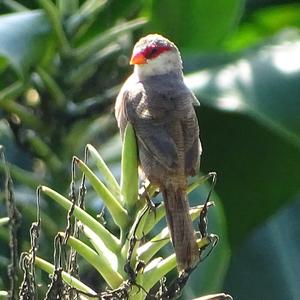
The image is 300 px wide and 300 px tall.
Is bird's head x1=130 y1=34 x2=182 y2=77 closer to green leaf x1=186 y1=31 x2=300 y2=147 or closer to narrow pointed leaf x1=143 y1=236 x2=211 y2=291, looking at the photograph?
green leaf x1=186 y1=31 x2=300 y2=147

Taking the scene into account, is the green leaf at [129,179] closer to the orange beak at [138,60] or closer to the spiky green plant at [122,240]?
the spiky green plant at [122,240]

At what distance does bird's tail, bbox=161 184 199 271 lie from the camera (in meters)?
1.44

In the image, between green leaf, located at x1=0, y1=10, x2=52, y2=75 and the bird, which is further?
green leaf, located at x1=0, y1=10, x2=52, y2=75

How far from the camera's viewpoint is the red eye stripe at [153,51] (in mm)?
2076

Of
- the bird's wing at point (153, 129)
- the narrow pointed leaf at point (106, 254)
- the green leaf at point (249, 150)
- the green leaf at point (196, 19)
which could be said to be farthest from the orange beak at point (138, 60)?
the green leaf at point (196, 19)

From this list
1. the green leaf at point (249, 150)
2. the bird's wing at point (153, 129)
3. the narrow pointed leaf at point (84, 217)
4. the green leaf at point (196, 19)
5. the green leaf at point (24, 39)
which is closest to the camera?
the narrow pointed leaf at point (84, 217)

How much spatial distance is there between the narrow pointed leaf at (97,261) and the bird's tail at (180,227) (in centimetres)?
8

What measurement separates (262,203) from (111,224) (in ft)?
1.45

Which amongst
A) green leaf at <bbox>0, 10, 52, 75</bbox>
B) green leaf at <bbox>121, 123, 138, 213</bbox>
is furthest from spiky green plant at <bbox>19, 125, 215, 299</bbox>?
green leaf at <bbox>0, 10, 52, 75</bbox>

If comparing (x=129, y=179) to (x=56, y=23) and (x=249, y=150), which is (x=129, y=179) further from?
(x=249, y=150)

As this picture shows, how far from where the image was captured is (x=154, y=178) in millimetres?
1769

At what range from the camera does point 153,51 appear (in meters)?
2.09

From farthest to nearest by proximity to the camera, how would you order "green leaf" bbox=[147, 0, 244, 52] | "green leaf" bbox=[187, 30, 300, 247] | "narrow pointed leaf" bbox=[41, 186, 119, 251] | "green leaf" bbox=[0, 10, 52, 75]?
"green leaf" bbox=[147, 0, 244, 52] < "green leaf" bbox=[187, 30, 300, 247] < "green leaf" bbox=[0, 10, 52, 75] < "narrow pointed leaf" bbox=[41, 186, 119, 251]

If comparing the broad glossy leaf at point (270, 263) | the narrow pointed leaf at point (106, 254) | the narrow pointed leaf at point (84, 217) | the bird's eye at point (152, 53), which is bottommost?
the broad glossy leaf at point (270, 263)
